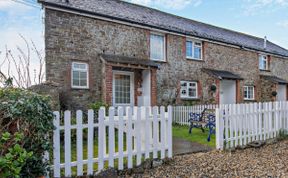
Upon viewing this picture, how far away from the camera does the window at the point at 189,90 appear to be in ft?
49.7

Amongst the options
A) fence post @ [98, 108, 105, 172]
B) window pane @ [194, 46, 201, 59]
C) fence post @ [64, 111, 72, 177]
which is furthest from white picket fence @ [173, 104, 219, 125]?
fence post @ [64, 111, 72, 177]

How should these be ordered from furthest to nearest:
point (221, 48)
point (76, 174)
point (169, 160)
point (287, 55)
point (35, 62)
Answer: point (287, 55)
point (221, 48)
point (35, 62)
point (169, 160)
point (76, 174)

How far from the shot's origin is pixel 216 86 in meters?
15.7

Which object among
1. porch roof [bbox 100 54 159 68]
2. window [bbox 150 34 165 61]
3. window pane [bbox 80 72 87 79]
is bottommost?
window pane [bbox 80 72 87 79]

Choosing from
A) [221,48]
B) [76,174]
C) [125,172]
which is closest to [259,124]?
[125,172]

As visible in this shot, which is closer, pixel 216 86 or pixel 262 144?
pixel 262 144

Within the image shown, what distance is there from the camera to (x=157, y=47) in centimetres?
1435

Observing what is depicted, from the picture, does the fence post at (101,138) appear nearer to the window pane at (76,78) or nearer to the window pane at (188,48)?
the window pane at (76,78)

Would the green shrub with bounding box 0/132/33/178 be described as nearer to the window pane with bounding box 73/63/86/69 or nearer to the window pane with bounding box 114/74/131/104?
the window pane with bounding box 73/63/86/69

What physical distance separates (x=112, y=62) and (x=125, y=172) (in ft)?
24.7

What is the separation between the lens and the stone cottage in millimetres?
10633

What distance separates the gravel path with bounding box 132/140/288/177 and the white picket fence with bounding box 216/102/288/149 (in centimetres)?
43

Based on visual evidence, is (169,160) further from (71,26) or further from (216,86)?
(216,86)

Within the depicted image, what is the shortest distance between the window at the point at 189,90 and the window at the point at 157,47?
2308 millimetres
